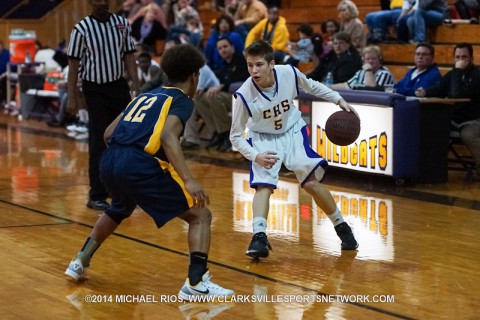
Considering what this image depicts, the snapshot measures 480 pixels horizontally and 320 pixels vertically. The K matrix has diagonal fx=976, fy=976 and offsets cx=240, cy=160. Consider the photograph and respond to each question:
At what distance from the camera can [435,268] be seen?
6168 millimetres

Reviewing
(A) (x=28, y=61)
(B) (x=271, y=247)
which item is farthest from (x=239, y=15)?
(B) (x=271, y=247)

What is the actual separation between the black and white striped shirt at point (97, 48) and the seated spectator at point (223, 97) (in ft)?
15.1

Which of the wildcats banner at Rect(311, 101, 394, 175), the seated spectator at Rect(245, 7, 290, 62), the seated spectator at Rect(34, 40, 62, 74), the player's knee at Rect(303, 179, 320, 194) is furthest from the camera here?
the seated spectator at Rect(34, 40, 62, 74)

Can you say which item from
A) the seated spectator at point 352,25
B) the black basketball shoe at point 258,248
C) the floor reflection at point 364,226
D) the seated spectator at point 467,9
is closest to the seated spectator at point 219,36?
the seated spectator at point 352,25

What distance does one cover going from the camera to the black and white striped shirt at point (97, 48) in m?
8.27

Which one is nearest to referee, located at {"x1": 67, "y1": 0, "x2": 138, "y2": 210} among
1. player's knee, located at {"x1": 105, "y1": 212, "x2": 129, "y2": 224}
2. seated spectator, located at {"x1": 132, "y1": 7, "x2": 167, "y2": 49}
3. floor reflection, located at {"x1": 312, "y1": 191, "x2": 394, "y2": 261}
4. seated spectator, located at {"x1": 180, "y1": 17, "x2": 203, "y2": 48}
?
floor reflection, located at {"x1": 312, "y1": 191, "x2": 394, "y2": 261}

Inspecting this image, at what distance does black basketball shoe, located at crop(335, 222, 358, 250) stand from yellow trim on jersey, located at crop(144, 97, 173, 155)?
75.1 inches

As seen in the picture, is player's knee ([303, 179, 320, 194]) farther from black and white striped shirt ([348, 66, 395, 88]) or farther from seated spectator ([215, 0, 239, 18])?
seated spectator ([215, 0, 239, 18])

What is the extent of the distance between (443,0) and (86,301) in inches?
365

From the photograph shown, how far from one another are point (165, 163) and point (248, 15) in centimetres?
1037

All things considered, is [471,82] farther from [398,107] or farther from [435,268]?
→ [435,268]

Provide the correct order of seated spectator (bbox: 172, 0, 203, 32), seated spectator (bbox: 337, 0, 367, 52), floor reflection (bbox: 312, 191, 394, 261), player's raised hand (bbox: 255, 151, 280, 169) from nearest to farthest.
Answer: player's raised hand (bbox: 255, 151, 280, 169), floor reflection (bbox: 312, 191, 394, 261), seated spectator (bbox: 337, 0, 367, 52), seated spectator (bbox: 172, 0, 203, 32)

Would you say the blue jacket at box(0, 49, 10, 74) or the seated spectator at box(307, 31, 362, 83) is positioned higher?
the seated spectator at box(307, 31, 362, 83)

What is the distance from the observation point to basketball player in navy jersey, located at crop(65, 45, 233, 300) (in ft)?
17.3
